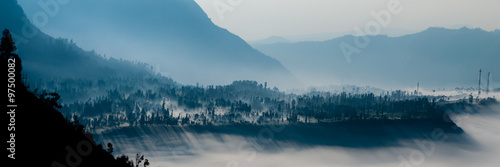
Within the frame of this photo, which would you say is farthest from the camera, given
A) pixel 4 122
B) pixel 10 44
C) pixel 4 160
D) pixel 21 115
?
pixel 10 44

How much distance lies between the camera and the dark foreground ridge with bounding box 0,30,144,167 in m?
63.9

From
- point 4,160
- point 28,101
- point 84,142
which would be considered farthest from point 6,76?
point 4,160

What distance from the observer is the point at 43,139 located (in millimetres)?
69562

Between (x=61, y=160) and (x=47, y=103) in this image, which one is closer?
(x=61, y=160)

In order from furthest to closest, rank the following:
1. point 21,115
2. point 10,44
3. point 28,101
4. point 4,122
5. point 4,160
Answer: point 10,44 → point 28,101 → point 21,115 → point 4,122 → point 4,160

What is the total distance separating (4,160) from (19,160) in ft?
8.38

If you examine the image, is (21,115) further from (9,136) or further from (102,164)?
(102,164)

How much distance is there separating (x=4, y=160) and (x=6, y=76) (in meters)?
20.5

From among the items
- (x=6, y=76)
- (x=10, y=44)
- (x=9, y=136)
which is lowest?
(x=9, y=136)

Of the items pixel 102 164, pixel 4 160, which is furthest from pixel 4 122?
pixel 102 164

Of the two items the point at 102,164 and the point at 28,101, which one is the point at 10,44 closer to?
the point at 28,101

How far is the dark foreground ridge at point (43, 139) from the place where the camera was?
6389 cm

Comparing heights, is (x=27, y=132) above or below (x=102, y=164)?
above

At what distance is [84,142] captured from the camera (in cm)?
7725
